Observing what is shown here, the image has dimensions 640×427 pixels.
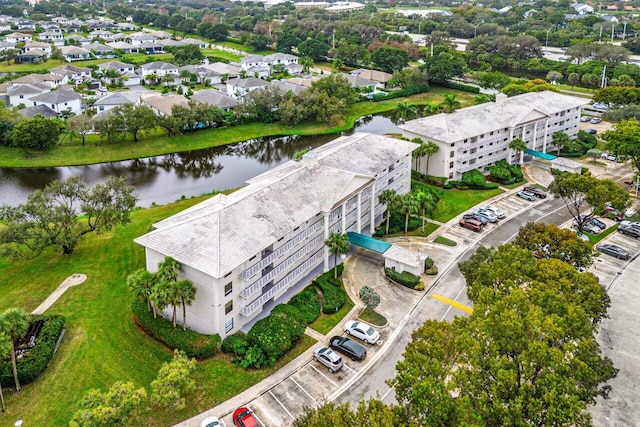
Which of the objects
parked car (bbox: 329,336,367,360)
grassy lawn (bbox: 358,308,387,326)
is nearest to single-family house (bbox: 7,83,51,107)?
grassy lawn (bbox: 358,308,387,326)

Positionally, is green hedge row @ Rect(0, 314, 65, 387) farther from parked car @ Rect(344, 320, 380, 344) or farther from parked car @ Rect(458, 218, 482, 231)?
parked car @ Rect(458, 218, 482, 231)

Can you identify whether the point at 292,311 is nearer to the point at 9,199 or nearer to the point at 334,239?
the point at 334,239

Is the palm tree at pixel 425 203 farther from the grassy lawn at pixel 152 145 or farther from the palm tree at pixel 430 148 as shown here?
the grassy lawn at pixel 152 145

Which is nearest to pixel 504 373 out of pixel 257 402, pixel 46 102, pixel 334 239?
pixel 257 402

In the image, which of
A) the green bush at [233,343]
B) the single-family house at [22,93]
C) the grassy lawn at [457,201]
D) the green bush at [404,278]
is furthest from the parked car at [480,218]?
the single-family house at [22,93]

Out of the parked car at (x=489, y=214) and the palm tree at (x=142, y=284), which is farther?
the parked car at (x=489, y=214)

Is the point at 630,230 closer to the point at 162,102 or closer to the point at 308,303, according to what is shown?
the point at 308,303

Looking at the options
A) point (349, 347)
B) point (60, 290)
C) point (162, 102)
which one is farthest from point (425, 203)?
point (162, 102)
